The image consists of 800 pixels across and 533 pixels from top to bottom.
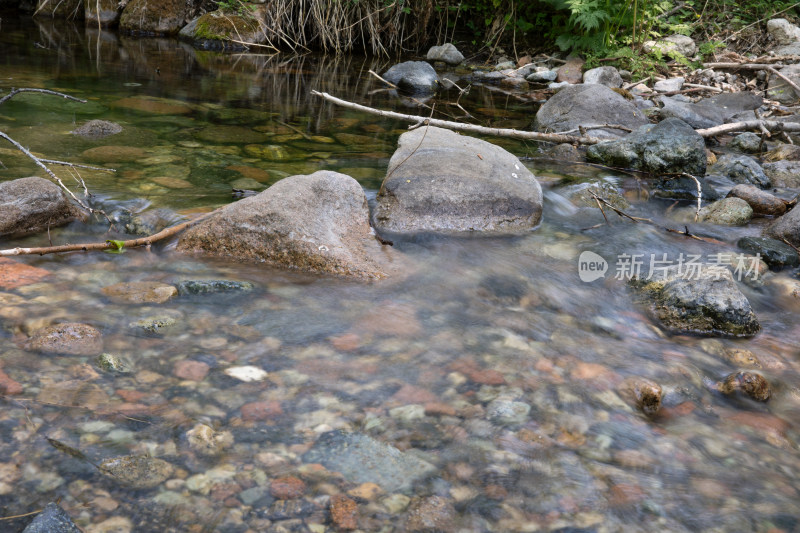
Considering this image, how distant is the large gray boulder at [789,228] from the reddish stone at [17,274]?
4.34 metres

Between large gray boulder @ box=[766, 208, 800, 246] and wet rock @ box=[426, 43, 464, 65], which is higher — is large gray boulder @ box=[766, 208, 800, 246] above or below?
below

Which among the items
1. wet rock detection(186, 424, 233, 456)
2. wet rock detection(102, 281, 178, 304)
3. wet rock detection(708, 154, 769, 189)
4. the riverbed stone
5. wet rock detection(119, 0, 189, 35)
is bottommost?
wet rock detection(186, 424, 233, 456)

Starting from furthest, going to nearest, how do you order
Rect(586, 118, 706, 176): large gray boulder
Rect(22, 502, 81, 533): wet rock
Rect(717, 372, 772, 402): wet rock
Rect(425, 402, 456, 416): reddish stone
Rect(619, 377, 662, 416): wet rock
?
Rect(586, 118, 706, 176): large gray boulder
Rect(717, 372, 772, 402): wet rock
Rect(619, 377, 662, 416): wet rock
Rect(425, 402, 456, 416): reddish stone
Rect(22, 502, 81, 533): wet rock

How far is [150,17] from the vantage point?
40.2ft

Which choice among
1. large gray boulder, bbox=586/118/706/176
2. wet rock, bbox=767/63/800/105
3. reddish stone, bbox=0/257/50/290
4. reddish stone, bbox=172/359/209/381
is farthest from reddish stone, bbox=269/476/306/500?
wet rock, bbox=767/63/800/105

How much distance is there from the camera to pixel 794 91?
786 cm

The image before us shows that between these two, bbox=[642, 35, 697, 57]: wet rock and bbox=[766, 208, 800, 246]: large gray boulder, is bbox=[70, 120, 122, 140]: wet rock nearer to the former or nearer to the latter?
bbox=[766, 208, 800, 246]: large gray boulder

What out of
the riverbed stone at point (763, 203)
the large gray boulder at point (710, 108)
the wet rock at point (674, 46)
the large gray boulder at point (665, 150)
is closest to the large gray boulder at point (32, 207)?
the large gray boulder at point (665, 150)

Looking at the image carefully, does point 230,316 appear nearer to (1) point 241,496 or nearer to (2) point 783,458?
(1) point 241,496

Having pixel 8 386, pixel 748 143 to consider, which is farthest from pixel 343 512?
pixel 748 143

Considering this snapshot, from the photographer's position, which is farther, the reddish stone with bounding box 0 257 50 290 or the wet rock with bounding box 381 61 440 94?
the wet rock with bounding box 381 61 440 94

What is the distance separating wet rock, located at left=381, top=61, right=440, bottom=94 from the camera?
898 centimetres

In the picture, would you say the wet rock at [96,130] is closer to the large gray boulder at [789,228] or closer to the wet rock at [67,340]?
the wet rock at [67,340]

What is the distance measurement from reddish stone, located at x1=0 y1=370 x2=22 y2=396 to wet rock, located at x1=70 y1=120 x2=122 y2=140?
357 centimetres
